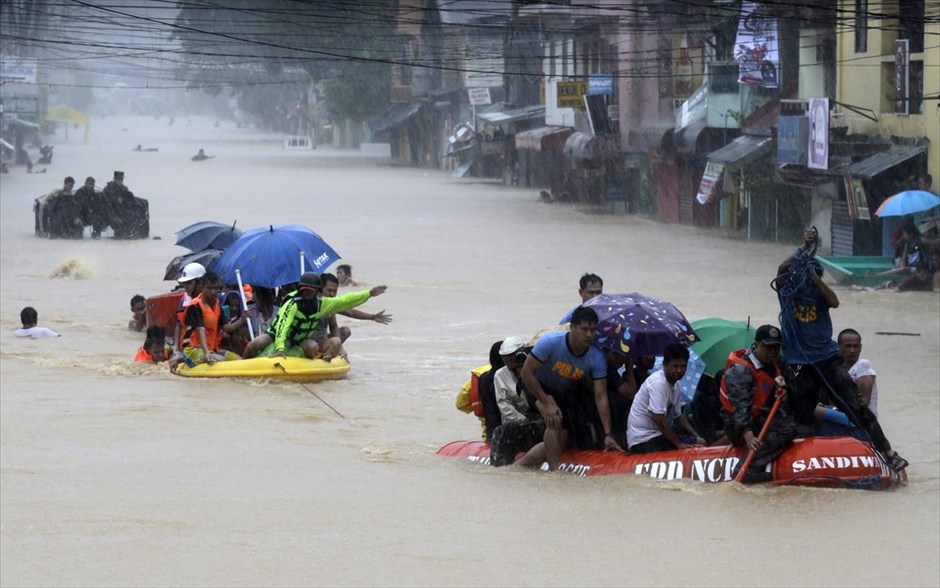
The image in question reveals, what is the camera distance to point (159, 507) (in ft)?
35.8

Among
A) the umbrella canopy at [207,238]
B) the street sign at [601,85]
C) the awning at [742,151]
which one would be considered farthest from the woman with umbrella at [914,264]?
the street sign at [601,85]

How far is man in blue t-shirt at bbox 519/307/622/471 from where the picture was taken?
10.9 meters

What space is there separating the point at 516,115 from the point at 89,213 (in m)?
28.8

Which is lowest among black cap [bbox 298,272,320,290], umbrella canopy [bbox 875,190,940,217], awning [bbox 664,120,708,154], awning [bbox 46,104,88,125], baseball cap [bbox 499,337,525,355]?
baseball cap [bbox 499,337,525,355]

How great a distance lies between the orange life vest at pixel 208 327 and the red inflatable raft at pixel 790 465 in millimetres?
6175

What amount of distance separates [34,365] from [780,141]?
1845 cm

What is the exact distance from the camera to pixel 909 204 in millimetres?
23750

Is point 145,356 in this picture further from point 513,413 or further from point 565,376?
point 565,376

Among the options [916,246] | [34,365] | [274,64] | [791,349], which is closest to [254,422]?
[34,365]

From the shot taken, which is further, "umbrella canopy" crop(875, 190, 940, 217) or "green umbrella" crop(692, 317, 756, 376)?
"umbrella canopy" crop(875, 190, 940, 217)

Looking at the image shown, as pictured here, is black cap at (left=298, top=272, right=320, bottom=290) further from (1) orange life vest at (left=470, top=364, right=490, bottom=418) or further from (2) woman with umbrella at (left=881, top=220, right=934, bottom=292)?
(2) woman with umbrella at (left=881, top=220, right=934, bottom=292)

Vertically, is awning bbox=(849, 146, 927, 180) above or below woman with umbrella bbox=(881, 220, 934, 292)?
above

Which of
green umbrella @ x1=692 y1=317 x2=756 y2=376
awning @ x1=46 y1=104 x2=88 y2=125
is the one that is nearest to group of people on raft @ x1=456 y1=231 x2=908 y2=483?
green umbrella @ x1=692 y1=317 x2=756 y2=376

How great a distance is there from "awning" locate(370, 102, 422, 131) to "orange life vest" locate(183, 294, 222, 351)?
211 ft
